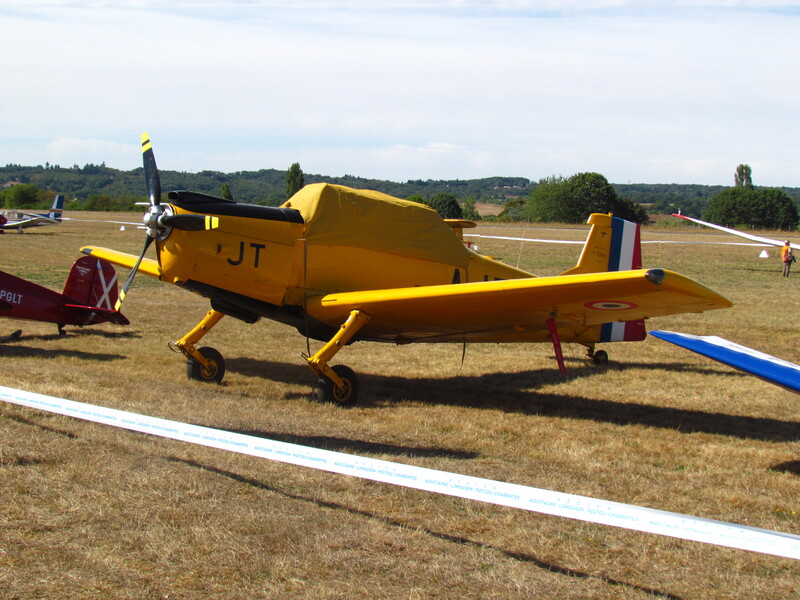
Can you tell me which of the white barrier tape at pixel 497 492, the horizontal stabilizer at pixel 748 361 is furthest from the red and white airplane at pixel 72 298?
the horizontal stabilizer at pixel 748 361

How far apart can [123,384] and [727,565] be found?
6394 mm

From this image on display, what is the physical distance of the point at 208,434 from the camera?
183 inches

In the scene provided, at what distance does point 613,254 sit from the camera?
10312 mm

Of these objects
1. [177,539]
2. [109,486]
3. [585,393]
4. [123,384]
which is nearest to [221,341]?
[123,384]

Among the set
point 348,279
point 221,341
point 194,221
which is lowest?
point 221,341

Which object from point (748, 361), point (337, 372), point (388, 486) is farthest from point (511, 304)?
point (388, 486)

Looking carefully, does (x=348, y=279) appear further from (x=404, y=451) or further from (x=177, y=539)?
(x=177, y=539)

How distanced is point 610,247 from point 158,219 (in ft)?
20.3

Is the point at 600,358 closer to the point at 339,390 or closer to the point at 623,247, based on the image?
the point at 623,247

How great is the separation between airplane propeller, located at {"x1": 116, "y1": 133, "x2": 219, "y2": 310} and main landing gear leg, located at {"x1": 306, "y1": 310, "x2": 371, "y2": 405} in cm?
176

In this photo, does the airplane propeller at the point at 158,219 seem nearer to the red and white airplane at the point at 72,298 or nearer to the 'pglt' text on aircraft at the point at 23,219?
the red and white airplane at the point at 72,298

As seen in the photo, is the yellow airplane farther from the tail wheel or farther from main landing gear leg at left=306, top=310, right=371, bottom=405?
the tail wheel

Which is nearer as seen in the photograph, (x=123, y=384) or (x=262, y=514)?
(x=262, y=514)

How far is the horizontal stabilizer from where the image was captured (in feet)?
19.9
